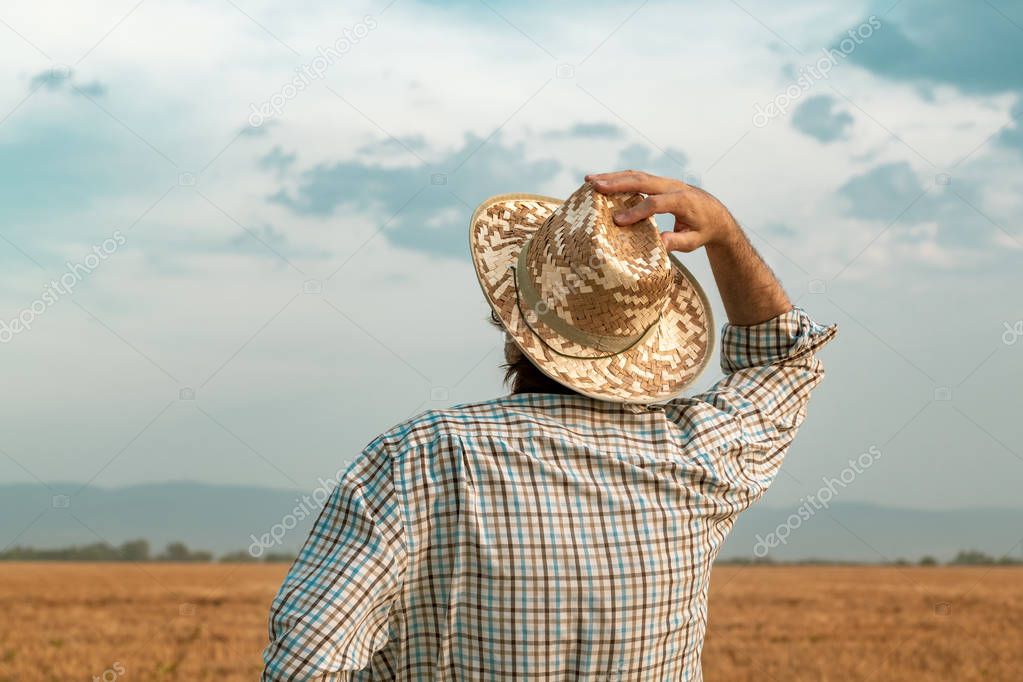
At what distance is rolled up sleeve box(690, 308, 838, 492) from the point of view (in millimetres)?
2666

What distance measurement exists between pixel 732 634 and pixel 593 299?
1250cm

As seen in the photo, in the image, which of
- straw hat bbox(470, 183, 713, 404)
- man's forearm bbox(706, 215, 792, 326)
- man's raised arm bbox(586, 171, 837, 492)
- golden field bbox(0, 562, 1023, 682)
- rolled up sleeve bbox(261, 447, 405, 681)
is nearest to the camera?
rolled up sleeve bbox(261, 447, 405, 681)

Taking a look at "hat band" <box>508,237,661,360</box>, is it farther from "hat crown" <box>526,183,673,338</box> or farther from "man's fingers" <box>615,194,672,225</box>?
"man's fingers" <box>615,194,672,225</box>

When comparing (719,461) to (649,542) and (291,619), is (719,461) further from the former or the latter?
(291,619)

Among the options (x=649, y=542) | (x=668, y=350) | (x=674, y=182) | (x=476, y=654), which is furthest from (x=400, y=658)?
(x=674, y=182)

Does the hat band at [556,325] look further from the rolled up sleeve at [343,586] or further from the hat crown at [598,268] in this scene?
the rolled up sleeve at [343,586]

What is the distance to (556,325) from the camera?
2.56 metres

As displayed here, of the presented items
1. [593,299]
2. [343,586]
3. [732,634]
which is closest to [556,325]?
[593,299]

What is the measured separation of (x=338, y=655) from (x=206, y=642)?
11.6 metres

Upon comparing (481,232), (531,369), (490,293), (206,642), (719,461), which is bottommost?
(206,642)

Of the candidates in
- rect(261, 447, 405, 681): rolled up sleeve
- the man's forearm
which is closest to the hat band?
the man's forearm

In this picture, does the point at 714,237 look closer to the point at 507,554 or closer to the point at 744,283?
the point at 744,283

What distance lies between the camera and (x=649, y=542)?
235cm

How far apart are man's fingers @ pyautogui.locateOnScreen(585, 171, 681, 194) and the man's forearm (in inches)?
11.5
